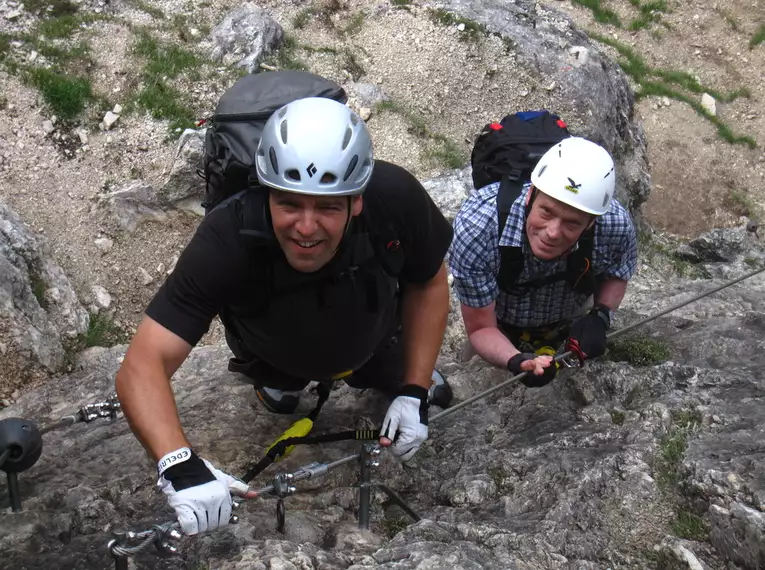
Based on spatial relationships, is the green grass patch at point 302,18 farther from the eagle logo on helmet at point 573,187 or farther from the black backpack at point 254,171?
the eagle logo on helmet at point 573,187

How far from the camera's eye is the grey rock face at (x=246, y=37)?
11.6 metres

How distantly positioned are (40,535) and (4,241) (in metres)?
4.07

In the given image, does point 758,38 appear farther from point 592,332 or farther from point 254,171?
point 254,171

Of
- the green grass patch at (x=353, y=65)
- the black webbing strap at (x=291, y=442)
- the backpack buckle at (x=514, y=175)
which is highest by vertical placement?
the backpack buckle at (x=514, y=175)

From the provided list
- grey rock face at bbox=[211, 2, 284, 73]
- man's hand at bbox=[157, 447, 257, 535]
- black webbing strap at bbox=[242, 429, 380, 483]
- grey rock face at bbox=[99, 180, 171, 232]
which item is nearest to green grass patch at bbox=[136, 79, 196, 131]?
grey rock face at bbox=[211, 2, 284, 73]

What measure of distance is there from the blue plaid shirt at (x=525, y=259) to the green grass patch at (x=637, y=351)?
55 cm

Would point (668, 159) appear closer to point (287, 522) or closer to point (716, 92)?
point (716, 92)

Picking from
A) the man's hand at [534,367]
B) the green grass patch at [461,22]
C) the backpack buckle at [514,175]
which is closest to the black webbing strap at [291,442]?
the man's hand at [534,367]

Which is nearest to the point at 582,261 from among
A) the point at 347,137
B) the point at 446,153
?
the point at 347,137

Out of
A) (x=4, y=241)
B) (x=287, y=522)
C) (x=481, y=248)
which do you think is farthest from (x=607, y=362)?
(x=4, y=241)

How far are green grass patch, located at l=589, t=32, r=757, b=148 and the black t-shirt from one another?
1484 centimetres

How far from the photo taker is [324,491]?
4.90m

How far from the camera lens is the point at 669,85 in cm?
1800

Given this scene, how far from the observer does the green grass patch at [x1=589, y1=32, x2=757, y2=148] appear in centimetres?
1730
